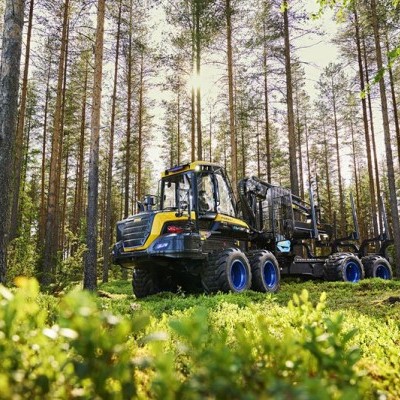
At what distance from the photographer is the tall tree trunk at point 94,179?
36.3ft

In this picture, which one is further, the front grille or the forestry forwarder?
the forestry forwarder

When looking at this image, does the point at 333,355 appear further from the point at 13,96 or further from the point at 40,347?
the point at 13,96

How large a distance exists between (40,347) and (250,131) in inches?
1415

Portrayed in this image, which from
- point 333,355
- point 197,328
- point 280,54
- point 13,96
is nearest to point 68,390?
point 197,328

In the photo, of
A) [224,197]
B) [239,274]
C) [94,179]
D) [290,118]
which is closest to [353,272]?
[239,274]

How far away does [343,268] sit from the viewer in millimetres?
12398

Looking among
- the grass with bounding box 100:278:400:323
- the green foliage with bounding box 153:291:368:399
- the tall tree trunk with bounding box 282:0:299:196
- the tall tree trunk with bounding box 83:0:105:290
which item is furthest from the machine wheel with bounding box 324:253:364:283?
the green foliage with bounding box 153:291:368:399

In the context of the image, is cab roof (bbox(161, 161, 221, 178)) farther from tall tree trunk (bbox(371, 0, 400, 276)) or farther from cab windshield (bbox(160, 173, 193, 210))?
tall tree trunk (bbox(371, 0, 400, 276))

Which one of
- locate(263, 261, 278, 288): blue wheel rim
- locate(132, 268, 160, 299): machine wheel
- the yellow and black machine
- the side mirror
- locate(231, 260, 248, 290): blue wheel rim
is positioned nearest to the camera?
the yellow and black machine

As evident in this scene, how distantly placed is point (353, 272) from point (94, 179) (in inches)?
377

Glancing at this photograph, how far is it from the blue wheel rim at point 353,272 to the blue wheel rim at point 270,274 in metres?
3.95

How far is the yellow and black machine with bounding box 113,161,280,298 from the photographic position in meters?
8.77

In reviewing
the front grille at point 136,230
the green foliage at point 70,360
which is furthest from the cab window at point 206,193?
the green foliage at point 70,360

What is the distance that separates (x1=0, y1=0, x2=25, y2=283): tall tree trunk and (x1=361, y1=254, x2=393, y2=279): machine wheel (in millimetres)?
12444
